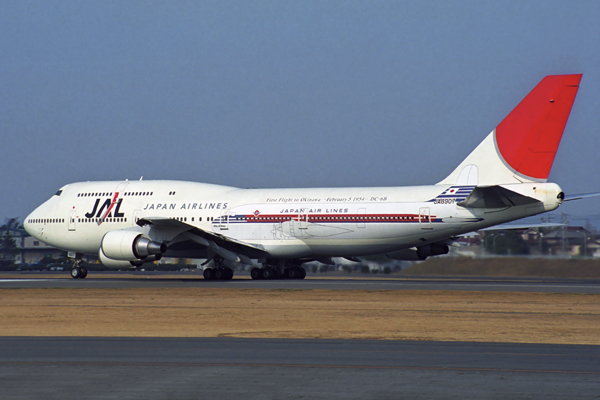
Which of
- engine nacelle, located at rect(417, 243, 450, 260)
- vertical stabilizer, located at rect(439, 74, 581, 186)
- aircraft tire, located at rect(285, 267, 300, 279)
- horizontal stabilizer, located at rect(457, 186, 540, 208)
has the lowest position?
aircraft tire, located at rect(285, 267, 300, 279)

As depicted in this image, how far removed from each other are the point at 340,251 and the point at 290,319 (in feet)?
55.2

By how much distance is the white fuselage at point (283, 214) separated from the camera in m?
33.8

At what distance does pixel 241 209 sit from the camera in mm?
38938

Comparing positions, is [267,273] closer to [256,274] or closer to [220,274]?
[256,274]

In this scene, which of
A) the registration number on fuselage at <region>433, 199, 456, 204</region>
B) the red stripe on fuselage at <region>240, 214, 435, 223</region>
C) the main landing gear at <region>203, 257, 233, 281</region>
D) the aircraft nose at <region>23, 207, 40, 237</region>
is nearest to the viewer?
the registration number on fuselage at <region>433, 199, 456, 204</region>

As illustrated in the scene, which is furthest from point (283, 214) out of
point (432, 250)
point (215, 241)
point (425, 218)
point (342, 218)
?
point (432, 250)

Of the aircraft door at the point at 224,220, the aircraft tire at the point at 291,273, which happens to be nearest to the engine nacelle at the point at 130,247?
the aircraft door at the point at 224,220

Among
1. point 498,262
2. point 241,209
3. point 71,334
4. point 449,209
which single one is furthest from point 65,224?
point 71,334

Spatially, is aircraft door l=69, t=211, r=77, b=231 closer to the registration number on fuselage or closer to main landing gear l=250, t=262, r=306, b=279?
main landing gear l=250, t=262, r=306, b=279

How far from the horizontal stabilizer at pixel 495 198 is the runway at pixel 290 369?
17.8 m

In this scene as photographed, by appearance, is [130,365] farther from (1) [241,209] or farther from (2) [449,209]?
(1) [241,209]

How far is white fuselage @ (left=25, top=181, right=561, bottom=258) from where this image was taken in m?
33.8

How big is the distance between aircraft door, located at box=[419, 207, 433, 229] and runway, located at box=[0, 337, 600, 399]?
1954cm

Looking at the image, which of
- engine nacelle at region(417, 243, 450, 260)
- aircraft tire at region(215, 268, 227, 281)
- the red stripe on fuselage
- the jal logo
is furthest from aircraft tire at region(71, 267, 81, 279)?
engine nacelle at region(417, 243, 450, 260)
